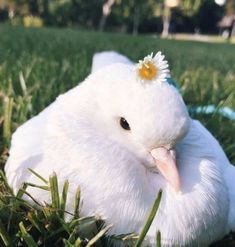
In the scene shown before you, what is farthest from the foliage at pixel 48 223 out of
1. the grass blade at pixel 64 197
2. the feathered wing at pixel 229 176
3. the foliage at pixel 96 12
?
the foliage at pixel 96 12

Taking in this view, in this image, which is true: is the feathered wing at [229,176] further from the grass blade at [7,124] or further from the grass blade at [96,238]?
the grass blade at [7,124]

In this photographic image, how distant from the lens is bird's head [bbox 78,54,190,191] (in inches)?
57.2

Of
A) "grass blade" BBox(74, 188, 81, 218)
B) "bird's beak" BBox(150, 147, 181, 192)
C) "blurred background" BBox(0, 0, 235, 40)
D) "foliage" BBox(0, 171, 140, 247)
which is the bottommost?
"blurred background" BBox(0, 0, 235, 40)

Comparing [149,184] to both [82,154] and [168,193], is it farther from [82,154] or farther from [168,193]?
[82,154]

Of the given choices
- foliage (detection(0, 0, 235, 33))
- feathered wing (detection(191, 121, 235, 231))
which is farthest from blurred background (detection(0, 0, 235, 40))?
feathered wing (detection(191, 121, 235, 231))

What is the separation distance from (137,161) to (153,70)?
0.90 ft

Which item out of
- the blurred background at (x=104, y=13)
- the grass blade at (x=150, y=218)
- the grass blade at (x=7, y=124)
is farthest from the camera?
the blurred background at (x=104, y=13)

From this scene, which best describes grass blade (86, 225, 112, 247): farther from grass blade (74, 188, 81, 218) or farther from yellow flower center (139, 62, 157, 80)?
yellow flower center (139, 62, 157, 80)

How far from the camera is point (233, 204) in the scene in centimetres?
169

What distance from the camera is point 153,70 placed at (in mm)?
1526

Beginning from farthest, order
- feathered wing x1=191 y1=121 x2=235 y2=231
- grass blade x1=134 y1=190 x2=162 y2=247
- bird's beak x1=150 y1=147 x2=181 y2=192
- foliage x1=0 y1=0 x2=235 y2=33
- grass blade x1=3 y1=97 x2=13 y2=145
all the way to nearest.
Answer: foliage x1=0 y1=0 x2=235 y2=33, grass blade x1=3 y1=97 x2=13 y2=145, feathered wing x1=191 y1=121 x2=235 y2=231, bird's beak x1=150 y1=147 x2=181 y2=192, grass blade x1=134 y1=190 x2=162 y2=247

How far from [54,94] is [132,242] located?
153 cm

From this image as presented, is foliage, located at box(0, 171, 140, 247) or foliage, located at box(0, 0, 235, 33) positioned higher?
foliage, located at box(0, 171, 140, 247)

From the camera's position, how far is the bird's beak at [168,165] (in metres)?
1.50
